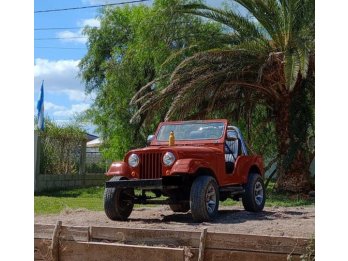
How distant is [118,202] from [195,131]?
1.10 meters

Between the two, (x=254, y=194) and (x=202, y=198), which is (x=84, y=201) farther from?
(x=202, y=198)

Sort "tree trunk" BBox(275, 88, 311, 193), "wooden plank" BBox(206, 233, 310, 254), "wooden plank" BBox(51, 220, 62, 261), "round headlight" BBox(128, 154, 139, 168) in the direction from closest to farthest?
"wooden plank" BBox(206, 233, 310, 254) < "wooden plank" BBox(51, 220, 62, 261) < "round headlight" BBox(128, 154, 139, 168) < "tree trunk" BBox(275, 88, 311, 193)

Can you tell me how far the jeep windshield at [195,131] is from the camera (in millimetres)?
6676

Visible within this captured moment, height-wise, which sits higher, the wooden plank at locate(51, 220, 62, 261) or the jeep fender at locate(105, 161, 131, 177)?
the jeep fender at locate(105, 161, 131, 177)

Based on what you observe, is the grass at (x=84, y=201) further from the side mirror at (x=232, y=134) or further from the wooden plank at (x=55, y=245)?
the wooden plank at (x=55, y=245)

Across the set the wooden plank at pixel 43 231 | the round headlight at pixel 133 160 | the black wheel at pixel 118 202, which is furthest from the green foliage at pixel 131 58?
the wooden plank at pixel 43 231

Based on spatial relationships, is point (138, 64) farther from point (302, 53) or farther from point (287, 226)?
point (287, 226)

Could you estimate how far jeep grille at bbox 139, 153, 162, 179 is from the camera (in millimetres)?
6103

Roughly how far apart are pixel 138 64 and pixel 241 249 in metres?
8.92

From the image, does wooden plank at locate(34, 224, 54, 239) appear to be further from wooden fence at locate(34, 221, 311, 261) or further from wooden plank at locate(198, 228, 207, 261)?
→ wooden plank at locate(198, 228, 207, 261)

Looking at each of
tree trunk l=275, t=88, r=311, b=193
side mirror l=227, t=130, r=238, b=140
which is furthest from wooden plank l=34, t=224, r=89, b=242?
tree trunk l=275, t=88, r=311, b=193

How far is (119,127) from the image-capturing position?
1265 centimetres

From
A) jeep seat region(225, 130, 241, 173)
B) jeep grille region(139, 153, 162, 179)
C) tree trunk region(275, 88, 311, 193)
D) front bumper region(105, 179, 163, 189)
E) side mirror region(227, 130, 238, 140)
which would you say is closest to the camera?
front bumper region(105, 179, 163, 189)

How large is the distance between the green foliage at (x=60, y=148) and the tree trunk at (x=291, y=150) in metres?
4.14
